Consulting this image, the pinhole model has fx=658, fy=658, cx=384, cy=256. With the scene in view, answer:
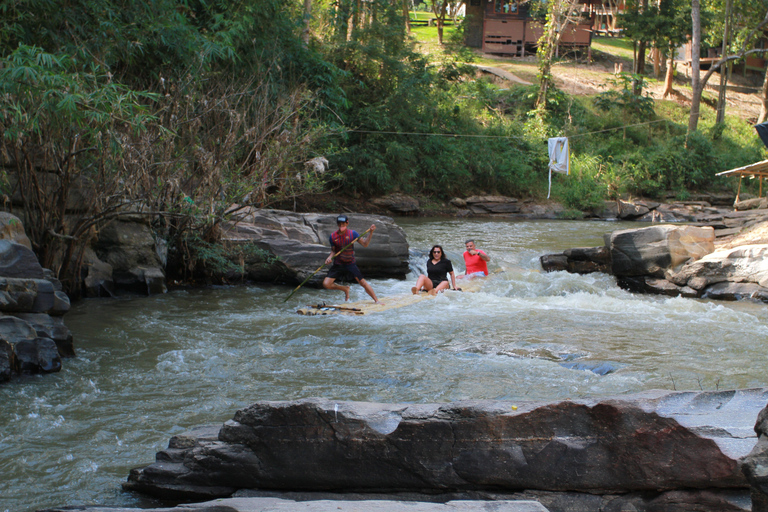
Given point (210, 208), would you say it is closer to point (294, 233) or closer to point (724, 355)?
point (294, 233)

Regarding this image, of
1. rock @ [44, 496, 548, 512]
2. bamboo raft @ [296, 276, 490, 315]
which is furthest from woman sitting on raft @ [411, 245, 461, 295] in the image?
rock @ [44, 496, 548, 512]

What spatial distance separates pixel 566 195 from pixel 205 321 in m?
20.1

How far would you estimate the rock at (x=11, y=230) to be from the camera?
713cm

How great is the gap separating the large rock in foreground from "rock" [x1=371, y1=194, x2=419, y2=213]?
19913mm

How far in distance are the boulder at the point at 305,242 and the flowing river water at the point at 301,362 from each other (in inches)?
27.3

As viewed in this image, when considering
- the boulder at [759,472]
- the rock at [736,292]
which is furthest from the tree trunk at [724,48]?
the boulder at [759,472]

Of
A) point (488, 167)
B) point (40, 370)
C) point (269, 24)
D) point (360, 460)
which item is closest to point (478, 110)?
point (488, 167)

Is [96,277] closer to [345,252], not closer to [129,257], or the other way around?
[129,257]

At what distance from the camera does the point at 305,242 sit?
12266mm

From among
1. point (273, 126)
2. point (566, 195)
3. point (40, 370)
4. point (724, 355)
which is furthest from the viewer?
point (566, 195)

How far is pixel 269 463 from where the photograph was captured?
3.54 m

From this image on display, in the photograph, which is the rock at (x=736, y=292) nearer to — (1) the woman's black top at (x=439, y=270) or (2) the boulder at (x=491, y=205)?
(1) the woman's black top at (x=439, y=270)

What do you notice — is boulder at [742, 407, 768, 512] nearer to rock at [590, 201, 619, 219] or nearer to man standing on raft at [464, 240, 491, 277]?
man standing on raft at [464, 240, 491, 277]

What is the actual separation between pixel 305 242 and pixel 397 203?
11.6 meters
